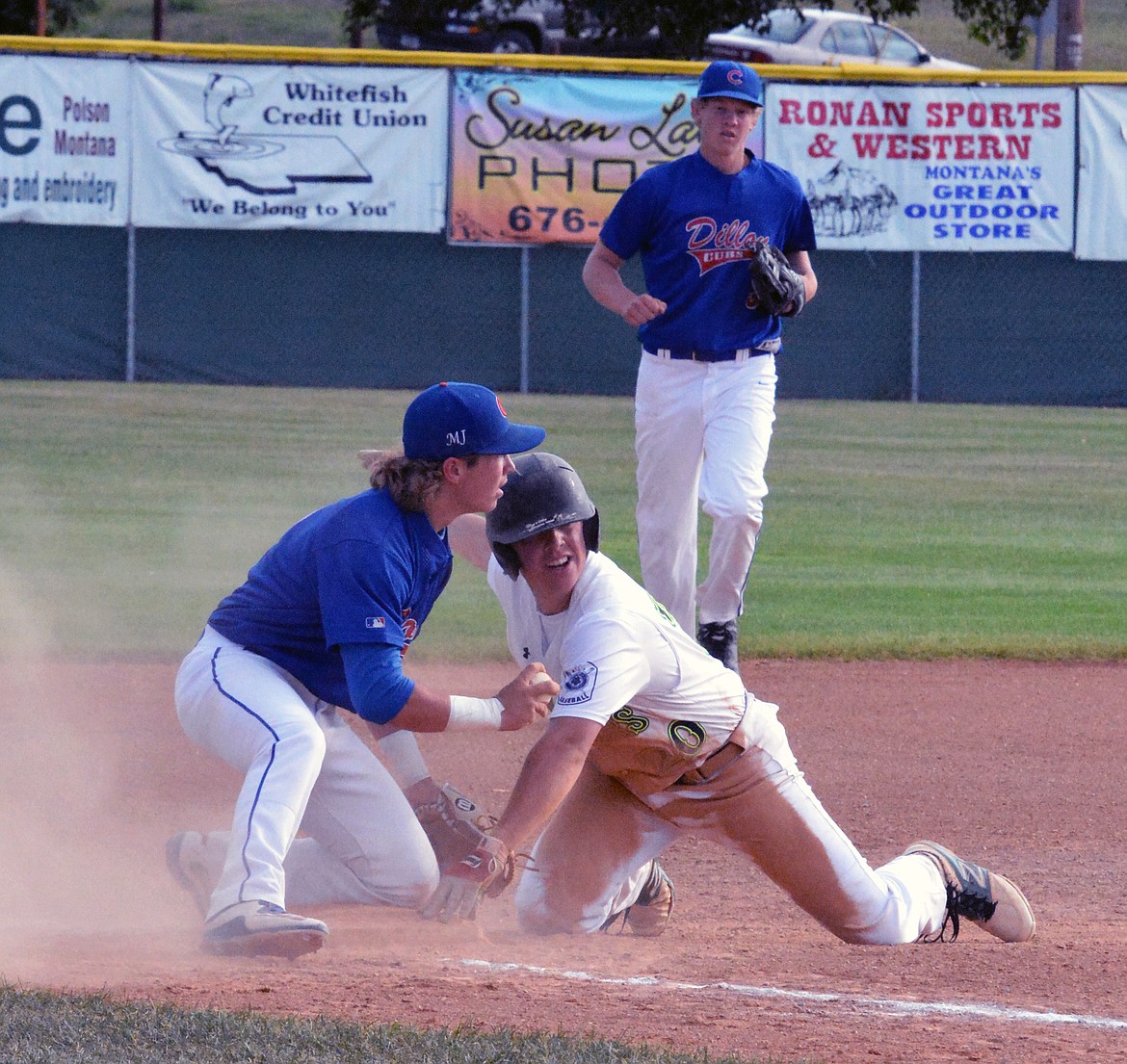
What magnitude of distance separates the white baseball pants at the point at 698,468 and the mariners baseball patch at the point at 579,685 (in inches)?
102

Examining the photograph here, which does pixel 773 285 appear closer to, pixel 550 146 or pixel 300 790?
pixel 300 790

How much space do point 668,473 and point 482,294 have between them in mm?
10751

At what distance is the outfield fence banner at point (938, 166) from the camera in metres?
16.8

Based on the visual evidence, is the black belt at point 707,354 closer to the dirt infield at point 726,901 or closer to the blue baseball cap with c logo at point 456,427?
the dirt infield at point 726,901

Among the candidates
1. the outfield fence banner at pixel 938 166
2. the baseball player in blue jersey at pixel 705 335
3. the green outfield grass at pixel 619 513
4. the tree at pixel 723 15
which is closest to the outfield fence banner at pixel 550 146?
the outfield fence banner at pixel 938 166

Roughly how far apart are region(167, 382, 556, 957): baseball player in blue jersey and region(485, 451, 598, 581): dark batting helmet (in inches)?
4.0

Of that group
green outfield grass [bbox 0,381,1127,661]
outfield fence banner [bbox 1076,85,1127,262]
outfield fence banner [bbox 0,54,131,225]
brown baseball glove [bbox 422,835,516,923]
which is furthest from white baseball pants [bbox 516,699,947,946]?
outfield fence banner [bbox 1076,85,1127,262]

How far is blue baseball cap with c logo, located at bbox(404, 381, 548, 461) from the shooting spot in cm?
396

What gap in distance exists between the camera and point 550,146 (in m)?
16.6

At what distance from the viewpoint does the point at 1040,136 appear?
659 inches

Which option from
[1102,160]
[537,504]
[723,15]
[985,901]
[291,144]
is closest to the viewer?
[537,504]

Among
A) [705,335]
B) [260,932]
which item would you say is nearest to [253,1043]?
[260,932]

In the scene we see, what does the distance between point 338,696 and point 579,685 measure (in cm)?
77

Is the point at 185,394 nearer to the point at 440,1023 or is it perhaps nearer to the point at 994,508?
the point at 994,508
